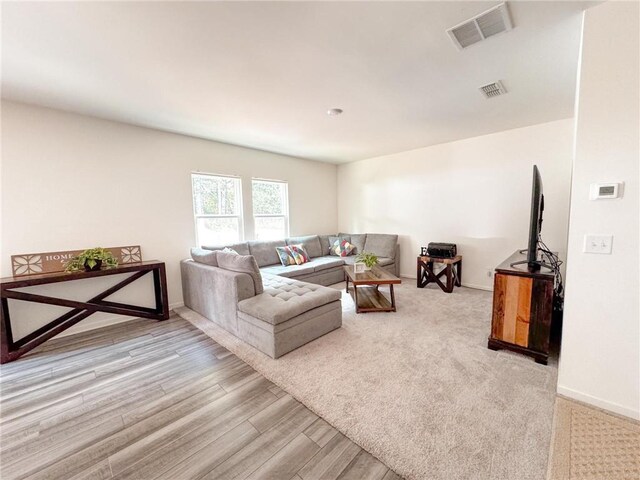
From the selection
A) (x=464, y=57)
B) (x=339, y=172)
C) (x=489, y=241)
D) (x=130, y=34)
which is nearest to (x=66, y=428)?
(x=130, y=34)

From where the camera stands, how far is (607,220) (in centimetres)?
157

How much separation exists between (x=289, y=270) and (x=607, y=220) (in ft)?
10.8

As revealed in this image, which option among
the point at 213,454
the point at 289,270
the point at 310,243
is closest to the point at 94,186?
the point at 289,270

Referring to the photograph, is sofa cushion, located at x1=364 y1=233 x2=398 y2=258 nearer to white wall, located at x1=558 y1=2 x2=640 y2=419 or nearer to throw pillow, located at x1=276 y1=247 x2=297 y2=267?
throw pillow, located at x1=276 y1=247 x2=297 y2=267

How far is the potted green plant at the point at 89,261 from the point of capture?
270 centimetres

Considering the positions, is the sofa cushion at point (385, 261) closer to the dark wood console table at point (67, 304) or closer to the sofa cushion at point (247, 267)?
the sofa cushion at point (247, 267)

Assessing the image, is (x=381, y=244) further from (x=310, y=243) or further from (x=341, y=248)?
(x=310, y=243)

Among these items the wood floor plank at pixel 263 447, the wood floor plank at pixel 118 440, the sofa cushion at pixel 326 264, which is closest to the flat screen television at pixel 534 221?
the wood floor plank at pixel 263 447

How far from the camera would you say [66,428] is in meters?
1.60

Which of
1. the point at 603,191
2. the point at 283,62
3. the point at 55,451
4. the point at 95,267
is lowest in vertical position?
the point at 55,451

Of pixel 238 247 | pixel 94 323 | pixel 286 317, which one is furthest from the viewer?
pixel 238 247

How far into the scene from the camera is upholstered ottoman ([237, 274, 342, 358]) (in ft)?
7.51

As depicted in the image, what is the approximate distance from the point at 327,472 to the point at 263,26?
2.52 meters

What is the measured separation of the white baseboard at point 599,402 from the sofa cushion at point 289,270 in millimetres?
2975
